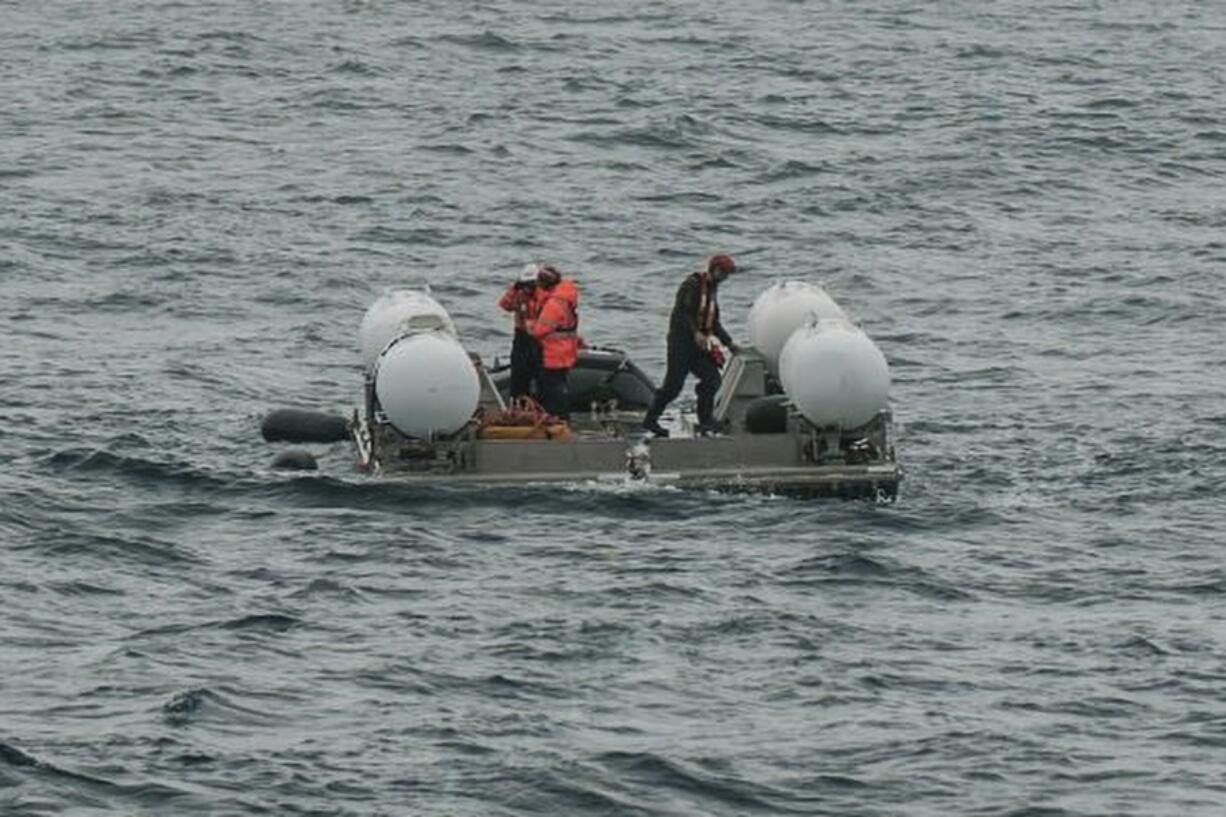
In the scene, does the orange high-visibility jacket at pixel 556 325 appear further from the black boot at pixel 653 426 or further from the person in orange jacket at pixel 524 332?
the black boot at pixel 653 426

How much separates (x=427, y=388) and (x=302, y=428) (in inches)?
119

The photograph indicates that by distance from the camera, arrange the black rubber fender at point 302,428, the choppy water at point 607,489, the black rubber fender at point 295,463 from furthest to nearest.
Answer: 1. the black rubber fender at point 302,428
2. the black rubber fender at point 295,463
3. the choppy water at point 607,489

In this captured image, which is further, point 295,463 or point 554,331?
point 554,331

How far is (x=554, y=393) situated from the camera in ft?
112

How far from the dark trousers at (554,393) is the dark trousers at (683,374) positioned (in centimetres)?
82

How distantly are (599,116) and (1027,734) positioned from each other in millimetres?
35989

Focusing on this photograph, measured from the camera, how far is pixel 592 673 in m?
26.4

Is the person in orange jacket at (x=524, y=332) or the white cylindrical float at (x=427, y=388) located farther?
the person in orange jacket at (x=524, y=332)

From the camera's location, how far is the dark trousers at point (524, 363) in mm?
34188

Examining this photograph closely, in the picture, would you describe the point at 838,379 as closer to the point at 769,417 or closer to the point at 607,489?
the point at 769,417

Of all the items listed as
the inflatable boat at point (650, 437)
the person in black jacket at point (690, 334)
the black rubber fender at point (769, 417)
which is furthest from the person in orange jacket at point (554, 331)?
the black rubber fender at point (769, 417)

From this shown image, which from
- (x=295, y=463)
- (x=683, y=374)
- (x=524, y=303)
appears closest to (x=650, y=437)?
(x=683, y=374)

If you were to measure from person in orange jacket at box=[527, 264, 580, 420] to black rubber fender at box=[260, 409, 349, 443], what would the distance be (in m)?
2.13

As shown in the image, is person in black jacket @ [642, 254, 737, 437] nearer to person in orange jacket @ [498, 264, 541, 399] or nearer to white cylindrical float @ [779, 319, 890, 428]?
person in orange jacket @ [498, 264, 541, 399]
